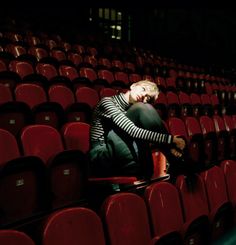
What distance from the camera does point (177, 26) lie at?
432cm

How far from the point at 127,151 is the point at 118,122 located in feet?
0.21

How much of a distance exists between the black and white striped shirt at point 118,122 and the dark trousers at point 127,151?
0.02m

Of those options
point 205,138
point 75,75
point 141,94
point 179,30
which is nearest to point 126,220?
point 141,94

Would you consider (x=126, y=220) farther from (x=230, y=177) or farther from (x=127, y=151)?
(x=230, y=177)

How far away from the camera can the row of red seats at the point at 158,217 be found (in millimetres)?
465

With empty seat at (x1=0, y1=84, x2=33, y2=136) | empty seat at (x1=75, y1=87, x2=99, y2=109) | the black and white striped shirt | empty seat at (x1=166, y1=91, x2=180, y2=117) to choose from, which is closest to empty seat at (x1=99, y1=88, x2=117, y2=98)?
empty seat at (x1=75, y1=87, x2=99, y2=109)

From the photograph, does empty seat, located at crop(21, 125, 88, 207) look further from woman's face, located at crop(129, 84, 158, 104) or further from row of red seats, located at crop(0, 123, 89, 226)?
woman's face, located at crop(129, 84, 158, 104)

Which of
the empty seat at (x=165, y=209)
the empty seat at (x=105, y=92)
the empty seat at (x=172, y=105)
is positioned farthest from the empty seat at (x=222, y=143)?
the empty seat at (x=165, y=209)

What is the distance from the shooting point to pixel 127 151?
0.75 m

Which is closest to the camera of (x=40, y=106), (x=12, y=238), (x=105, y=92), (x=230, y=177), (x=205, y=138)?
(x=12, y=238)

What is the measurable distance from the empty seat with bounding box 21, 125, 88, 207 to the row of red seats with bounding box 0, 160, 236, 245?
17 centimetres

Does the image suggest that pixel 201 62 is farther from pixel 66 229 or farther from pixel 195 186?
pixel 66 229

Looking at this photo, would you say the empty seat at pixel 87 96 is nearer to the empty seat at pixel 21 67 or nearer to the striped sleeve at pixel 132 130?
the empty seat at pixel 21 67

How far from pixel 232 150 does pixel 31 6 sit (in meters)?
2.44
